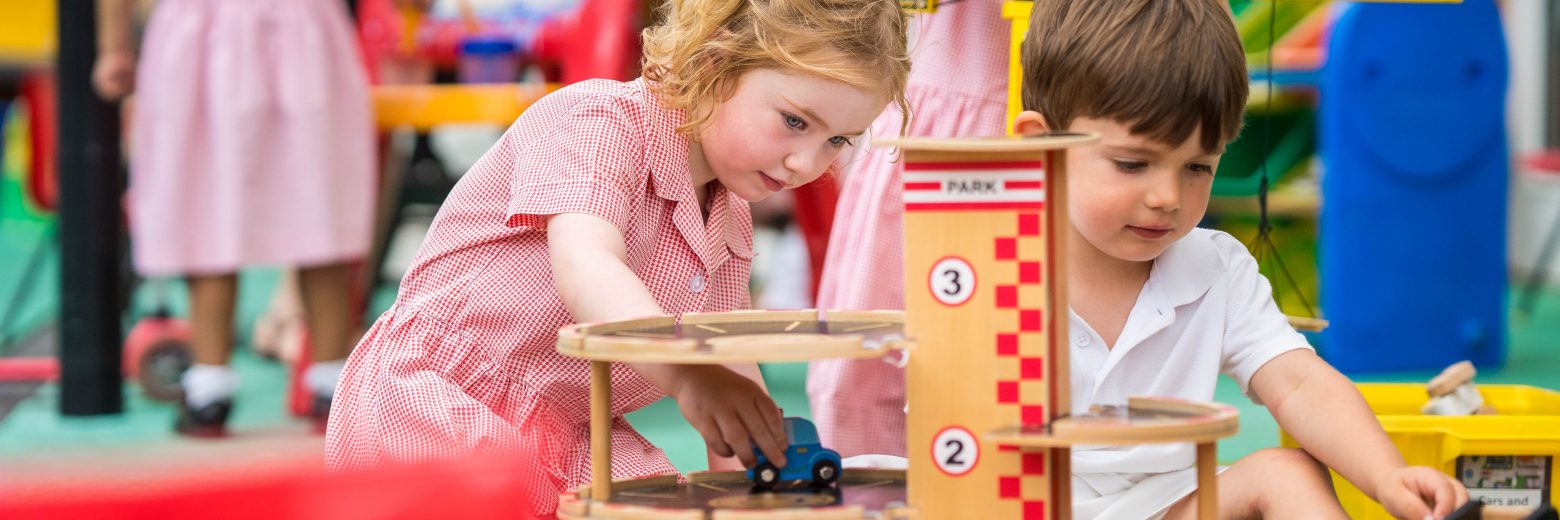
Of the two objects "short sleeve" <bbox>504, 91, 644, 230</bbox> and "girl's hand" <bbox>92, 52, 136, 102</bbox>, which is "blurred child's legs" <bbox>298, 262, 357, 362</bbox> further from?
"short sleeve" <bbox>504, 91, 644, 230</bbox>

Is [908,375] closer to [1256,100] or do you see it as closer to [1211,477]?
[1211,477]

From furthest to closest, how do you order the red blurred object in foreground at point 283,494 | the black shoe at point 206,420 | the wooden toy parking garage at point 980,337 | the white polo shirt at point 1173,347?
the black shoe at point 206,420 < the white polo shirt at point 1173,347 < the wooden toy parking garage at point 980,337 < the red blurred object in foreground at point 283,494

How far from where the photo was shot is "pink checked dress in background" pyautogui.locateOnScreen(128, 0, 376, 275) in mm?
2424

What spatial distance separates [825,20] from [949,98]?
1.62 ft

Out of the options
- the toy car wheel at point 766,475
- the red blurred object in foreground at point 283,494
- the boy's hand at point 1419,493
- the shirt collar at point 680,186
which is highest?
the shirt collar at point 680,186

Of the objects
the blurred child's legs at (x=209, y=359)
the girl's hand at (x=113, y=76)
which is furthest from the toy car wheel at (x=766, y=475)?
the girl's hand at (x=113, y=76)

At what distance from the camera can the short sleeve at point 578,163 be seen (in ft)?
3.59

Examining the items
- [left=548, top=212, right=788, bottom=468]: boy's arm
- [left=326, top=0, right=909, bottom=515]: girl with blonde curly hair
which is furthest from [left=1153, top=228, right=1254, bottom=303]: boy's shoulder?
[left=548, top=212, right=788, bottom=468]: boy's arm

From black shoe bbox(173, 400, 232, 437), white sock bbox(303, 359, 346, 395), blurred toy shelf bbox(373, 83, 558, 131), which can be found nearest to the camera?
black shoe bbox(173, 400, 232, 437)

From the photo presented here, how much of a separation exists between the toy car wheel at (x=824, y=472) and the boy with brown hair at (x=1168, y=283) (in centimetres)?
27

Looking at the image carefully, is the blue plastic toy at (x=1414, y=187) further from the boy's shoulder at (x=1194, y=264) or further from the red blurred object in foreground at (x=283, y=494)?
the red blurred object in foreground at (x=283, y=494)

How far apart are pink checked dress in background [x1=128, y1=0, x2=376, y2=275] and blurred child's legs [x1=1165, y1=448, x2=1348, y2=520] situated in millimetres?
1667

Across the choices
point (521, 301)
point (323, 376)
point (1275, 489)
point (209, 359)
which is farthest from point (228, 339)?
point (1275, 489)

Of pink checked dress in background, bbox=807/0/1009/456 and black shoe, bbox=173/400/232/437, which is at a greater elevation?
pink checked dress in background, bbox=807/0/1009/456
